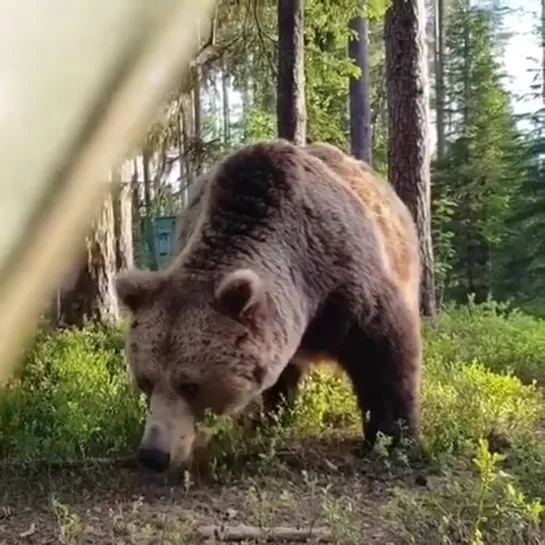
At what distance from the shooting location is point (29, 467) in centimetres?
334

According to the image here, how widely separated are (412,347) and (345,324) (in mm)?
360

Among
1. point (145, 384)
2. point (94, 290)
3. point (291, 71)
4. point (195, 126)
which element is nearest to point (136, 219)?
point (195, 126)

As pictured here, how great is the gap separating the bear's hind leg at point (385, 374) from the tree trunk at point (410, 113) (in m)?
4.30

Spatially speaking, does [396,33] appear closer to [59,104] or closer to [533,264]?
[59,104]

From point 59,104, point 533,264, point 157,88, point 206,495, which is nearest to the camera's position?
point 59,104

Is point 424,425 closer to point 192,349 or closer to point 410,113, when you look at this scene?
point 192,349

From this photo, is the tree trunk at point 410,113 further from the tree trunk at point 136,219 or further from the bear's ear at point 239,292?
the bear's ear at point 239,292

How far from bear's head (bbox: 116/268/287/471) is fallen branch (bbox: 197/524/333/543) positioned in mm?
416

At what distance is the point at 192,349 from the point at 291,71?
3.75 meters

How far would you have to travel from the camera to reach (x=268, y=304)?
321 centimetres

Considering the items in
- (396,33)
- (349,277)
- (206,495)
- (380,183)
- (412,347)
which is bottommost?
(206,495)

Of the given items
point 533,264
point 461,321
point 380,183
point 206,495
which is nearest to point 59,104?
point 206,495

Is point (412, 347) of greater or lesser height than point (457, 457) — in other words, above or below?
above

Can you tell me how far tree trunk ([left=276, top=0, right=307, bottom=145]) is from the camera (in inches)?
247
